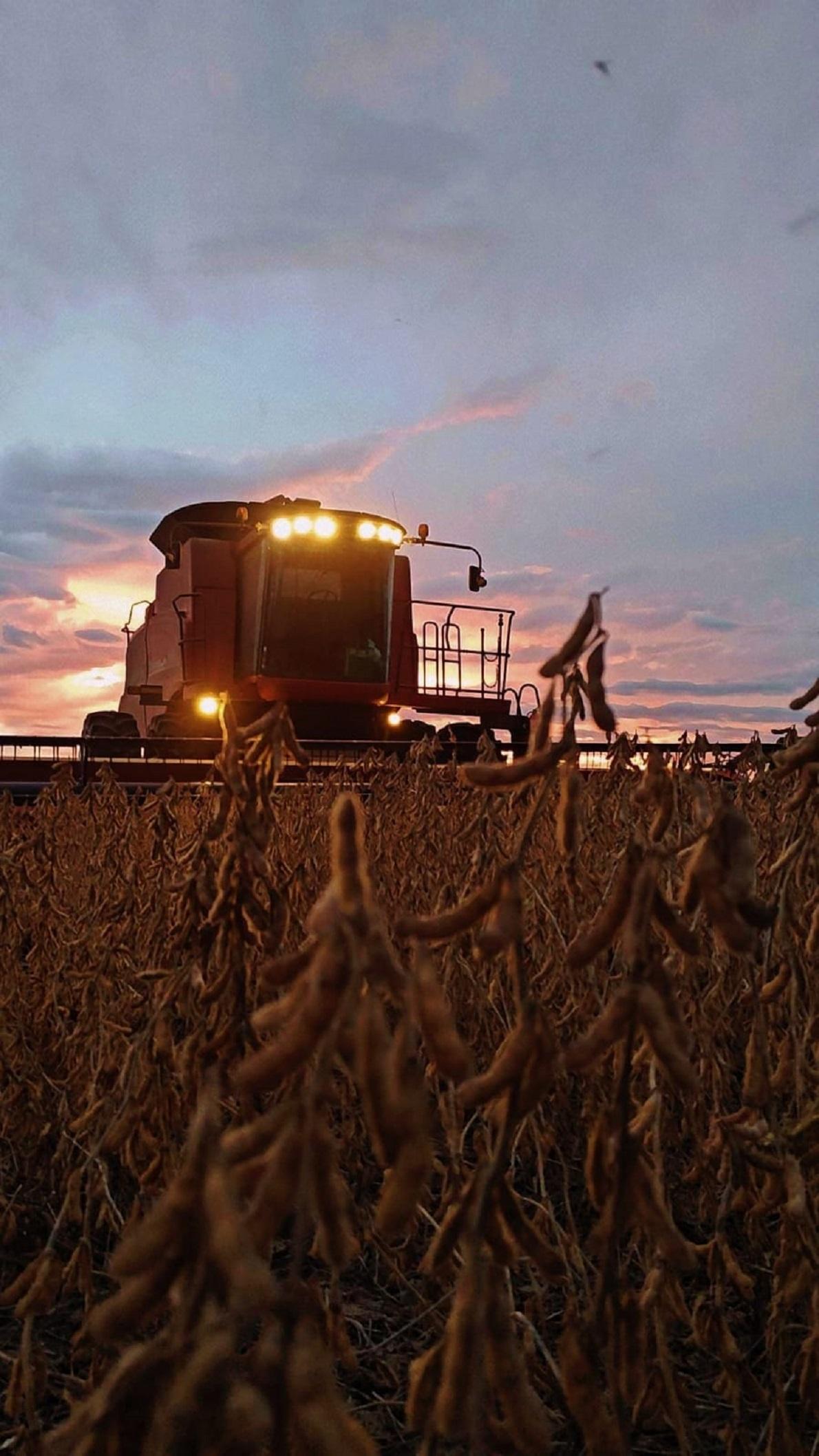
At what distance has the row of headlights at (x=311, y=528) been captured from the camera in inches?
533

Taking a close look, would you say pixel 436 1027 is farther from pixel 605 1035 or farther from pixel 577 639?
pixel 577 639

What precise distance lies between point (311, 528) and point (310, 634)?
1.31 m

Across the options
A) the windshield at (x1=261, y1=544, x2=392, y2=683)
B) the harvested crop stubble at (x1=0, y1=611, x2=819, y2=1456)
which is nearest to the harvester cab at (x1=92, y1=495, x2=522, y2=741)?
the windshield at (x1=261, y1=544, x2=392, y2=683)

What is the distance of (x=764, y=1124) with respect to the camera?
161 cm

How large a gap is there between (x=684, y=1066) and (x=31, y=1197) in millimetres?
3139

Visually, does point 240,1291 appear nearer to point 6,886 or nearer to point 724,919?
point 724,919

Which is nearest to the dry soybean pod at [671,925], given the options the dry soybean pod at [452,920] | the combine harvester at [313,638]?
the dry soybean pod at [452,920]

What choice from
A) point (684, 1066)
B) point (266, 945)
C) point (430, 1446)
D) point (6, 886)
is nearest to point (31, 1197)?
point (6, 886)

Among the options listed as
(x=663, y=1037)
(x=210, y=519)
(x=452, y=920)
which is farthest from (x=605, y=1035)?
(x=210, y=519)

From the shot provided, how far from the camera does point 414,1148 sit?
0.66 meters

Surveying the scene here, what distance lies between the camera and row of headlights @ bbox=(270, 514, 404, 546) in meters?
13.5

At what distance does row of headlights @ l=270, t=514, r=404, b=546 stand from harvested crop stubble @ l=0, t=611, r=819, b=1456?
10.1m

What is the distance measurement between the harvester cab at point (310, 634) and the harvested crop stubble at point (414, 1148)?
32.0 ft

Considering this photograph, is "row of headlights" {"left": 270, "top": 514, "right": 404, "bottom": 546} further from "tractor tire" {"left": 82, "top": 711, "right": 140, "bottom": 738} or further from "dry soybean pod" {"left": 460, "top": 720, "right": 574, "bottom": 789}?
"dry soybean pod" {"left": 460, "top": 720, "right": 574, "bottom": 789}
